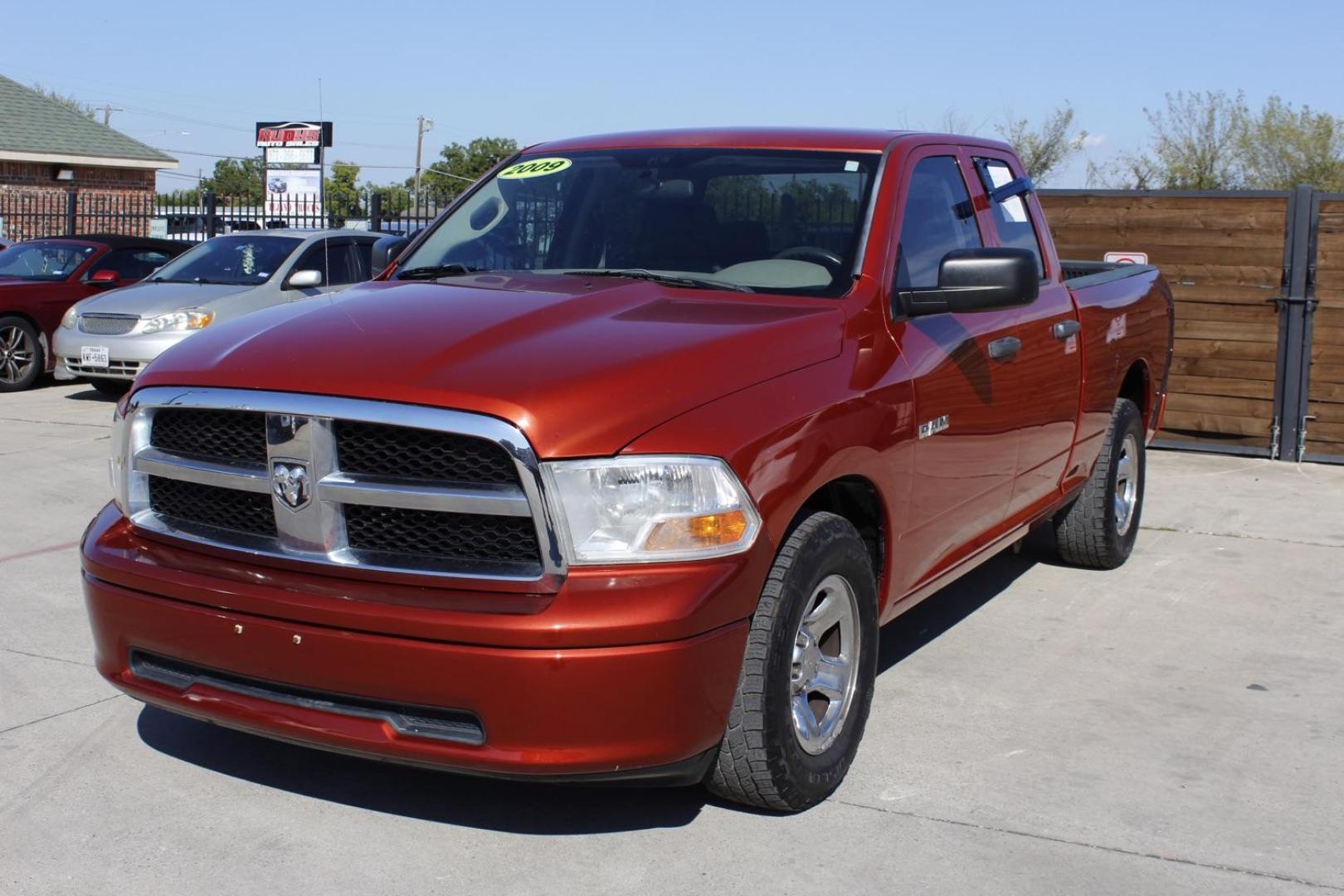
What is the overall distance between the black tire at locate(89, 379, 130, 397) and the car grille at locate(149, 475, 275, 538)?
32.5 feet

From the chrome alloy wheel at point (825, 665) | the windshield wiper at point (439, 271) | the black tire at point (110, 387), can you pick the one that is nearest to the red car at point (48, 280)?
the black tire at point (110, 387)

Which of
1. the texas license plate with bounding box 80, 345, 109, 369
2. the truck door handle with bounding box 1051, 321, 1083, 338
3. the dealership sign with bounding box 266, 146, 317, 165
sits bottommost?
the texas license plate with bounding box 80, 345, 109, 369

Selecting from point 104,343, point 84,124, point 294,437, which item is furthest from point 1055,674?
point 84,124

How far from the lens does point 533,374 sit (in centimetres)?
344

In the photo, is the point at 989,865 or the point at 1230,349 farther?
the point at 1230,349

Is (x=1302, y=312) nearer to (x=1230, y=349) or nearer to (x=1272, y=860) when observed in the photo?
(x=1230, y=349)

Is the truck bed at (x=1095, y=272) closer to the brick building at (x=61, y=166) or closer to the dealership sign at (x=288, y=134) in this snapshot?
the brick building at (x=61, y=166)

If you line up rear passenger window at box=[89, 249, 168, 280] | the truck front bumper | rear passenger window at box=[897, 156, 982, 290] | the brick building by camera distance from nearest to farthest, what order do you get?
the truck front bumper, rear passenger window at box=[897, 156, 982, 290], rear passenger window at box=[89, 249, 168, 280], the brick building

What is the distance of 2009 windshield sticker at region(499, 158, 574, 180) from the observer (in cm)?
525

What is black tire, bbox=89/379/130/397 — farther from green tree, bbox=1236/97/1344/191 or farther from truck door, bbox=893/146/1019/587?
green tree, bbox=1236/97/1344/191

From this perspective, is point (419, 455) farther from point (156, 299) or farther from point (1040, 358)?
point (156, 299)

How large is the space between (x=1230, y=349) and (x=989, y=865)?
7.95 meters

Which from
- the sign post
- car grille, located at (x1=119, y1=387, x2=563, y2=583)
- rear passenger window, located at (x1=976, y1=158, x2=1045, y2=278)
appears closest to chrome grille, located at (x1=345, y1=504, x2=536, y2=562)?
car grille, located at (x1=119, y1=387, x2=563, y2=583)

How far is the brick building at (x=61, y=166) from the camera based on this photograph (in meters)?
30.0
